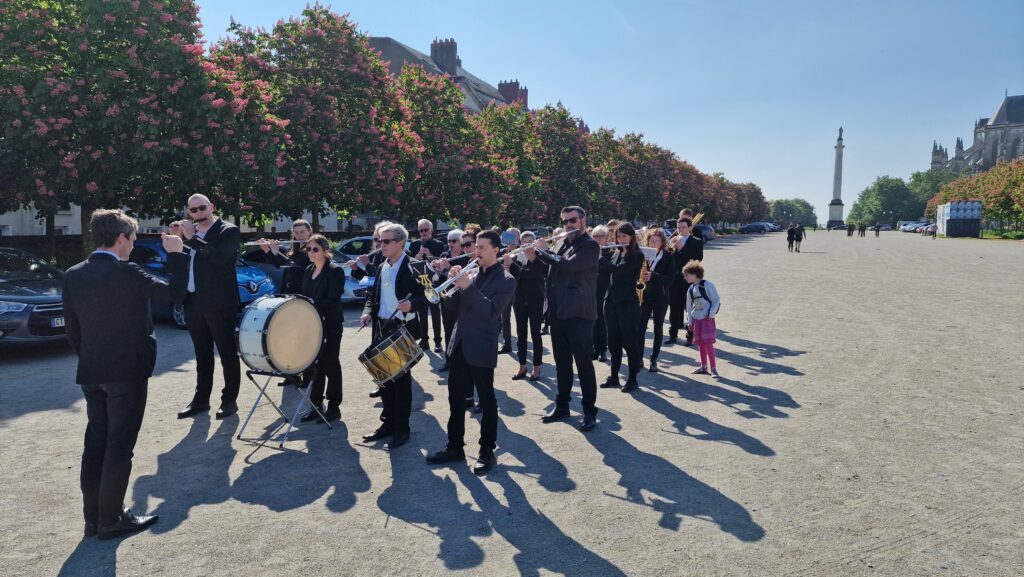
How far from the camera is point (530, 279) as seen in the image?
907 cm

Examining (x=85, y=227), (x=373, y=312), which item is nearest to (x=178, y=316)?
(x=85, y=227)

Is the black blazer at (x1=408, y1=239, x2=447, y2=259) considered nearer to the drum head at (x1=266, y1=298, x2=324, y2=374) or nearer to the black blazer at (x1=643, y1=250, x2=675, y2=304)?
the black blazer at (x1=643, y1=250, x2=675, y2=304)

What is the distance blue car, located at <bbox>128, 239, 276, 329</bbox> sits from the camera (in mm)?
12656

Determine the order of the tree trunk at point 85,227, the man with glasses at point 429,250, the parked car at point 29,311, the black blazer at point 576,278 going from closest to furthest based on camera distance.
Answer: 1. the black blazer at point 576,278
2. the parked car at point 29,311
3. the man with glasses at point 429,250
4. the tree trunk at point 85,227

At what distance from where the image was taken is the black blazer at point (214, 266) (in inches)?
264

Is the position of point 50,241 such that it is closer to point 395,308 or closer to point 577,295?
point 395,308

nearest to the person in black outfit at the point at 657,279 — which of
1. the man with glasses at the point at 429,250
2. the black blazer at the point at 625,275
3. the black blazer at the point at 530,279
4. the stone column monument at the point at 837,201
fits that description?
the black blazer at the point at 625,275

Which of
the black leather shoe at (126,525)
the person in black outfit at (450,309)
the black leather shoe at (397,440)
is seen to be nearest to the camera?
the black leather shoe at (126,525)

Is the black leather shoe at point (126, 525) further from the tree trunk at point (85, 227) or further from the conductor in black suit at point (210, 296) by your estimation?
the tree trunk at point (85, 227)

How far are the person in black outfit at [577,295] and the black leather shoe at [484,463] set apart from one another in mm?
1271

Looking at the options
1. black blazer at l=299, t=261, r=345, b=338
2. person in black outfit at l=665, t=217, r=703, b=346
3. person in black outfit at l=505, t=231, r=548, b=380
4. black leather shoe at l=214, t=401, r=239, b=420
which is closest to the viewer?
black blazer at l=299, t=261, r=345, b=338

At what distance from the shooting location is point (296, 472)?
5441mm

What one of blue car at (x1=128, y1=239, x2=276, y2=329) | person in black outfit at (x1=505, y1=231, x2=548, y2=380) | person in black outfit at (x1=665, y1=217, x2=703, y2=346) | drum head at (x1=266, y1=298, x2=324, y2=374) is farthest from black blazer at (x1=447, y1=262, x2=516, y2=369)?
blue car at (x1=128, y1=239, x2=276, y2=329)

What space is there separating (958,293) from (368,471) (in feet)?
59.0
